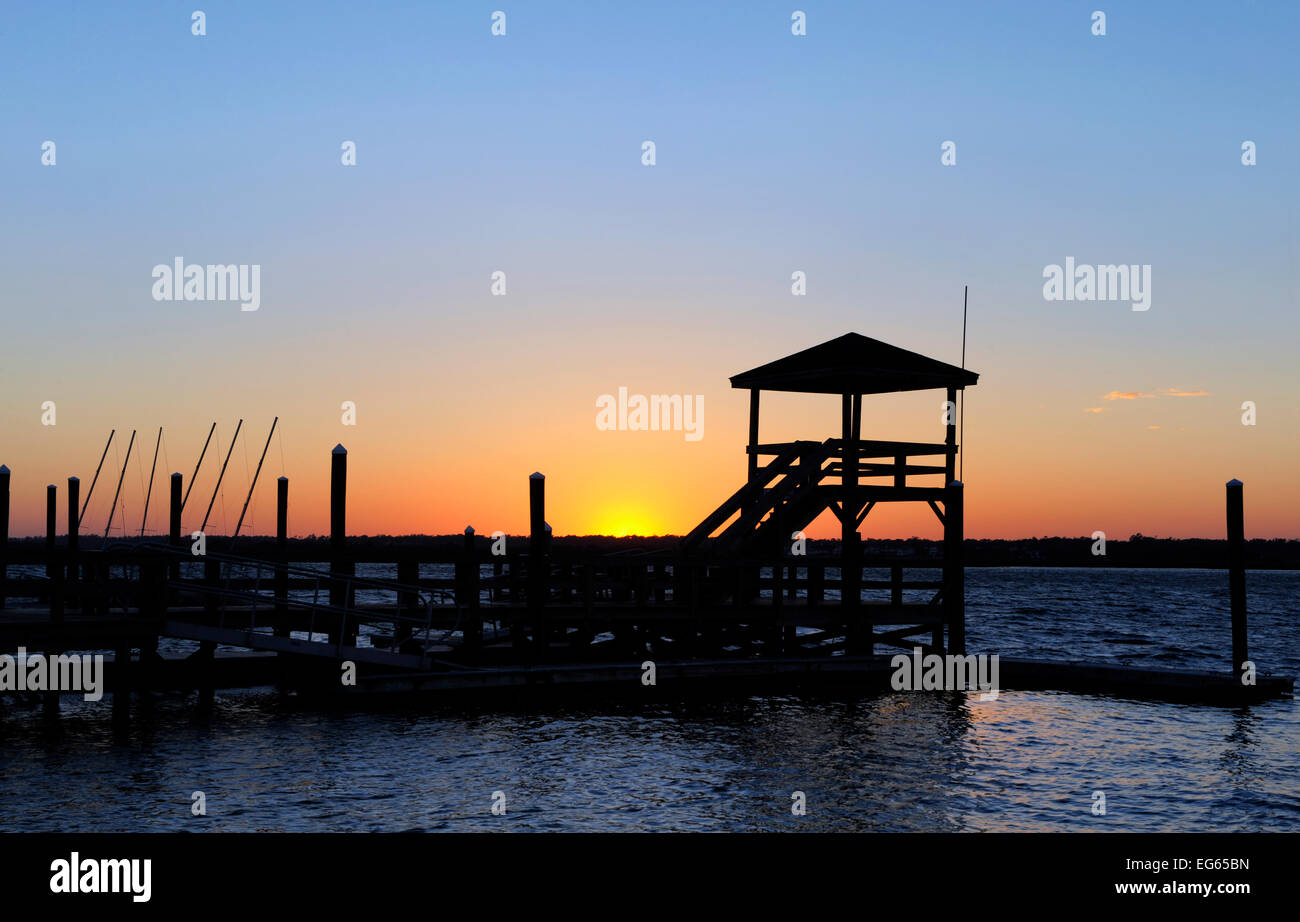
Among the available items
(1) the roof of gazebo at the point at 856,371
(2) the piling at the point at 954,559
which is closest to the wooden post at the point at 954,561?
(2) the piling at the point at 954,559

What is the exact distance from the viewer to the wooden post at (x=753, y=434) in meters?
25.6

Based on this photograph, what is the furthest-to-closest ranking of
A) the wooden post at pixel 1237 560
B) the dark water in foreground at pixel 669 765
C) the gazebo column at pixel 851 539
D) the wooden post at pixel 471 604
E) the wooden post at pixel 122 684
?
the gazebo column at pixel 851 539 < the wooden post at pixel 1237 560 < the wooden post at pixel 471 604 < the wooden post at pixel 122 684 < the dark water in foreground at pixel 669 765

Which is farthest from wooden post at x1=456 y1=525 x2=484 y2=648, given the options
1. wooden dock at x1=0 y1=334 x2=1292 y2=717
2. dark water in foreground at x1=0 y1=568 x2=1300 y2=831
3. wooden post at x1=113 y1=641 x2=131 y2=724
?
wooden post at x1=113 y1=641 x2=131 y2=724

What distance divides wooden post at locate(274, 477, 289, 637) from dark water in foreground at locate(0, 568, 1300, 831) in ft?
5.12

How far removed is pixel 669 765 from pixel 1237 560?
1352 centimetres

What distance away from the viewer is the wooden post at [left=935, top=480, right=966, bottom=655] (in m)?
24.3

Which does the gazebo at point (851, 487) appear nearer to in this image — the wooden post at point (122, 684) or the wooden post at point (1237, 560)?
the wooden post at point (1237, 560)

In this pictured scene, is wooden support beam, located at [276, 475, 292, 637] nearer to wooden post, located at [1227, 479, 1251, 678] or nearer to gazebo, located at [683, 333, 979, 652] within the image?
gazebo, located at [683, 333, 979, 652]

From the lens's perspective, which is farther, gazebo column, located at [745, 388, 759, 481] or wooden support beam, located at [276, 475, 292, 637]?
gazebo column, located at [745, 388, 759, 481]

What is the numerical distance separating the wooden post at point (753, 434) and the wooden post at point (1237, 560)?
365 inches

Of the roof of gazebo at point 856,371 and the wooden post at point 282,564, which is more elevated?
the roof of gazebo at point 856,371

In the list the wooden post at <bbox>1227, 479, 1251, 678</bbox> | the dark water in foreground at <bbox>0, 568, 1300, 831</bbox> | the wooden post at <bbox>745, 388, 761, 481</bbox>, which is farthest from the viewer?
the wooden post at <bbox>745, 388, 761, 481</bbox>

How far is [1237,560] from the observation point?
23625mm
